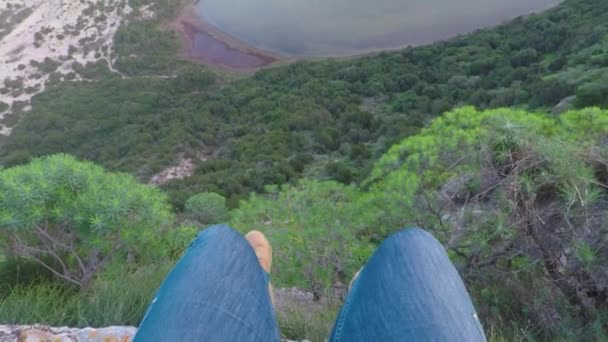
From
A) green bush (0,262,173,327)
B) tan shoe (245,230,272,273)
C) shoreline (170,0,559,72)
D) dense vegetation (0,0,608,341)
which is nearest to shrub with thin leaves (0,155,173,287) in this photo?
dense vegetation (0,0,608,341)

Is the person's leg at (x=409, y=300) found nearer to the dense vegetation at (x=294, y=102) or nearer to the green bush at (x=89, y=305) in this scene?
the green bush at (x=89, y=305)

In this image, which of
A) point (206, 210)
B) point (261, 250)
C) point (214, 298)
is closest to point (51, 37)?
point (206, 210)

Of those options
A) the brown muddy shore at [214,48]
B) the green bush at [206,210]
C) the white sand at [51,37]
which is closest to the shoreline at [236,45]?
the brown muddy shore at [214,48]

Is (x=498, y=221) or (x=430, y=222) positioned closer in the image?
(x=498, y=221)

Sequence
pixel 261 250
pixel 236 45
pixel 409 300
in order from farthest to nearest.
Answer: pixel 236 45
pixel 261 250
pixel 409 300

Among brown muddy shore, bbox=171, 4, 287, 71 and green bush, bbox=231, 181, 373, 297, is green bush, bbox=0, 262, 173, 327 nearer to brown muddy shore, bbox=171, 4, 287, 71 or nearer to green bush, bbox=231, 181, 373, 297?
green bush, bbox=231, 181, 373, 297

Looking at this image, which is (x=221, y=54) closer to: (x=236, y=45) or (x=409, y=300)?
(x=236, y=45)
